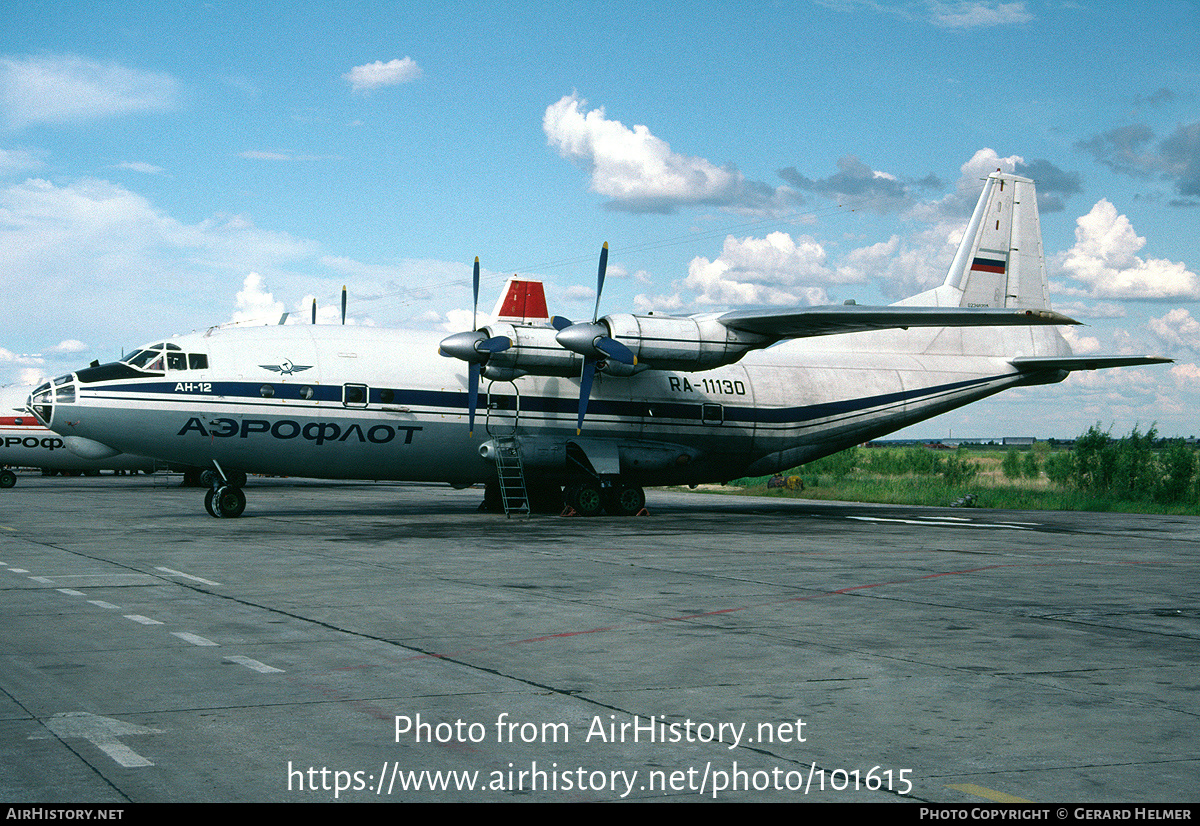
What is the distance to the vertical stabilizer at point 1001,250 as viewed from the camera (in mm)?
31203

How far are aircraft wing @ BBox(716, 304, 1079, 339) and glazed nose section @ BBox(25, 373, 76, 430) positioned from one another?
589 inches

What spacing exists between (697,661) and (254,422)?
57.4 feet

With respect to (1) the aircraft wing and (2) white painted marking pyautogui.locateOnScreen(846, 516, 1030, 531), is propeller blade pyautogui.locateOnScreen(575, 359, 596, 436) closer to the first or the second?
(1) the aircraft wing

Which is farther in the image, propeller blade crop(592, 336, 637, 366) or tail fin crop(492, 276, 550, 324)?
tail fin crop(492, 276, 550, 324)

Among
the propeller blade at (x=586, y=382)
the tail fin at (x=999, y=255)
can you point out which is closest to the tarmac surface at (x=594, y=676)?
the propeller blade at (x=586, y=382)

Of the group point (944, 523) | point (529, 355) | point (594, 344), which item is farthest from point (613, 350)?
point (944, 523)

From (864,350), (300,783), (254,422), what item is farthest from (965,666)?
(864,350)

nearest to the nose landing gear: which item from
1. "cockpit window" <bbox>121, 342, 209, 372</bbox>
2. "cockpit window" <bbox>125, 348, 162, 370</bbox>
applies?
"cockpit window" <bbox>121, 342, 209, 372</bbox>

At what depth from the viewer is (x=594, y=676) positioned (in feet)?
26.0

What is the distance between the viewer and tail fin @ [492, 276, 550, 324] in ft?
112

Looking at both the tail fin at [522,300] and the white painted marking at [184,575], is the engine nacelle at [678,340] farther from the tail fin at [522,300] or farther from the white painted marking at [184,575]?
the white painted marking at [184,575]

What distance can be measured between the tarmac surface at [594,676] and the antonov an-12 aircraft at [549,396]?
6572 mm

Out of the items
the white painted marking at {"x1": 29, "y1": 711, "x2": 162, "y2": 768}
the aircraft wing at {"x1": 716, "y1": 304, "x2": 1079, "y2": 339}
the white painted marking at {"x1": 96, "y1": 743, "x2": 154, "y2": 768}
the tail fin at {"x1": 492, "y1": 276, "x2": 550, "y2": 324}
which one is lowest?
the white painted marking at {"x1": 29, "y1": 711, "x2": 162, "y2": 768}
